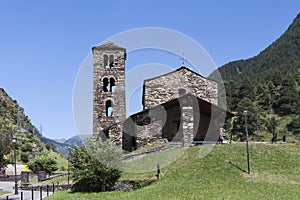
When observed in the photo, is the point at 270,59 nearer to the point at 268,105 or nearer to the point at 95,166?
the point at 268,105

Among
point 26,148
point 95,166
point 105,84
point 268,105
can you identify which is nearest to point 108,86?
point 105,84

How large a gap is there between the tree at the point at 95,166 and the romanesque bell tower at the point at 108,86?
554 inches

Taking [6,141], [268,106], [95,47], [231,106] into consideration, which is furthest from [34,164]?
[268,106]

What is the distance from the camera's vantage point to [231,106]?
305 feet

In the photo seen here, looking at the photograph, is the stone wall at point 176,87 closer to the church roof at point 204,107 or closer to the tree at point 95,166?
the church roof at point 204,107

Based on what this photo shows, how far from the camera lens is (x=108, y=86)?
41.1 m

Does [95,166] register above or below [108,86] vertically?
below

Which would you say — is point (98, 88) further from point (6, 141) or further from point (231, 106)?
point (231, 106)

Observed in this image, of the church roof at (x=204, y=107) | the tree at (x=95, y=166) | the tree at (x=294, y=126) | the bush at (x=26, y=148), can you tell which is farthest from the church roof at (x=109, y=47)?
the tree at (x=294, y=126)

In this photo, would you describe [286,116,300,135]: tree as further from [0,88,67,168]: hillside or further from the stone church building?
[0,88,67,168]: hillside

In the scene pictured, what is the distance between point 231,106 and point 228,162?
7086cm

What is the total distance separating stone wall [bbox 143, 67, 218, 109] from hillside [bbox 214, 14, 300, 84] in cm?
10362

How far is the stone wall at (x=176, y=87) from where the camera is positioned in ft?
130

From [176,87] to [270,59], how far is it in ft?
425
